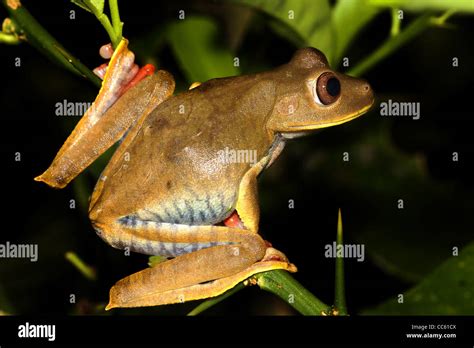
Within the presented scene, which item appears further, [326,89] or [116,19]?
[326,89]

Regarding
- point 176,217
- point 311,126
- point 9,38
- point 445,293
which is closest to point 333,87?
point 311,126

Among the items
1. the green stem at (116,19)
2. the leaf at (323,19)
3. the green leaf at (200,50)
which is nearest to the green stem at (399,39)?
the leaf at (323,19)

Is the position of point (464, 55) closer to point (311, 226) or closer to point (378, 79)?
point (378, 79)

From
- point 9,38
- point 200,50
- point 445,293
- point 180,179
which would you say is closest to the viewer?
point 180,179

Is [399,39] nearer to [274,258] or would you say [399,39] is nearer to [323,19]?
[323,19]

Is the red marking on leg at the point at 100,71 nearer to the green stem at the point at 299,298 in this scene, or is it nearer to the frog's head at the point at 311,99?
the frog's head at the point at 311,99
